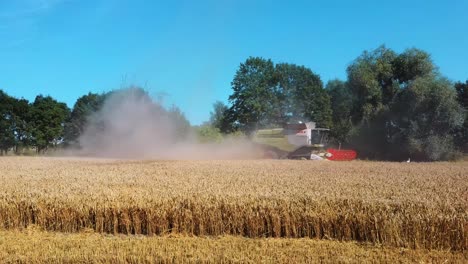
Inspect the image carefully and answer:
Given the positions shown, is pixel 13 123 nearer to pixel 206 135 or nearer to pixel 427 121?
pixel 206 135

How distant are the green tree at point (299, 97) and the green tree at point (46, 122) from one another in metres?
35.2

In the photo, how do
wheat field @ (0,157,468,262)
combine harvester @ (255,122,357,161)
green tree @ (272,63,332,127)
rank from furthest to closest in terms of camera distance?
1. green tree @ (272,63,332,127)
2. combine harvester @ (255,122,357,161)
3. wheat field @ (0,157,468,262)

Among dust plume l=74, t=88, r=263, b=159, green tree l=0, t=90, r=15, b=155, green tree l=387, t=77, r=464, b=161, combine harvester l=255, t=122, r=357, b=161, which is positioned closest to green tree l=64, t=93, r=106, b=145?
green tree l=0, t=90, r=15, b=155

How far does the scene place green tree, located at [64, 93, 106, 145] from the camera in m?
67.8

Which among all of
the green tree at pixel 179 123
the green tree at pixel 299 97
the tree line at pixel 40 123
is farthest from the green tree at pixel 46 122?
the green tree at pixel 299 97

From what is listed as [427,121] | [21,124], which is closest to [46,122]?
[21,124]

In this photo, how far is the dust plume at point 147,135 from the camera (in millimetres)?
49250

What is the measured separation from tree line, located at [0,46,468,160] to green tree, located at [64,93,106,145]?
0.54ft

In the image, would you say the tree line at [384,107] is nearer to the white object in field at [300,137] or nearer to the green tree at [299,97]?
the green tree at [299,97]

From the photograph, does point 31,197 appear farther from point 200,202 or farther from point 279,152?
point 279,152

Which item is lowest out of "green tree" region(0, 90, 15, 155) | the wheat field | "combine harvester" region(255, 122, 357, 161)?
the wheat field

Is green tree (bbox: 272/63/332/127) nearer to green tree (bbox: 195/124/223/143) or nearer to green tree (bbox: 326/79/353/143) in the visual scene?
green tree (bbox: 326/79/353/143)

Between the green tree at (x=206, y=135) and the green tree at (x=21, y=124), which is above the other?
the green tree at (x=21, y=124)

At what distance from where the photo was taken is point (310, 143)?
63.3m
